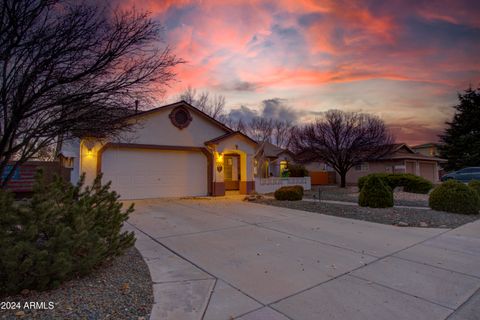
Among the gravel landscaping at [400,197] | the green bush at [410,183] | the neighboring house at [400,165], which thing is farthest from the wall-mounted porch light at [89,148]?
the neighboring house at [400,165]

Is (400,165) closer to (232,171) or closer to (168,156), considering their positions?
(232,171)

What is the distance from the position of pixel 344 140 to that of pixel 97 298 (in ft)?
71.3

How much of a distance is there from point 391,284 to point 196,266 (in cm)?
295

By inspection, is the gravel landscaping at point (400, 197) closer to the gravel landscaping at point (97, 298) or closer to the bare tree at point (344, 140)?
the bare tree at point (344, 140)

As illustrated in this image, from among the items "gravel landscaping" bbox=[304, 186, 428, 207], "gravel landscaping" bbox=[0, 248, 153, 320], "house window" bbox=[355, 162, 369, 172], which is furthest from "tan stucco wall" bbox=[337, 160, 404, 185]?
"gravel landscaping" bbox=[0, 248, 153, 320]

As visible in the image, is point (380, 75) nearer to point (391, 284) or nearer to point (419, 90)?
point (419, 90)

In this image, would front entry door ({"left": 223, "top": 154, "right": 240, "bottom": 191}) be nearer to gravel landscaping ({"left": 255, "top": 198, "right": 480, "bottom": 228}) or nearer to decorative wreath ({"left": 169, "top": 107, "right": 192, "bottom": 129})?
decorative wreath ({"left": 169, "top": 107, "right": 192, "bottom": 129})

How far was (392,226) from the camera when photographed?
7.74m

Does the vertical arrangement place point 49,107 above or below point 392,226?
above

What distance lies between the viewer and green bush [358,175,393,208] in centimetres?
1030

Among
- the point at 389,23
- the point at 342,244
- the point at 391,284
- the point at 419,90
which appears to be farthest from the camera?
the point at 419,90

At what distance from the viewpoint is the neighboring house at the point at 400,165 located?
26078mm

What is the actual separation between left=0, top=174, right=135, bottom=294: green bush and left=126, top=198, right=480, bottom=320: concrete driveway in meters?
1.13

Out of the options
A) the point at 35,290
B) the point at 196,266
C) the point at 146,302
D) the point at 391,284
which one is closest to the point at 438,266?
the point at 391,284
